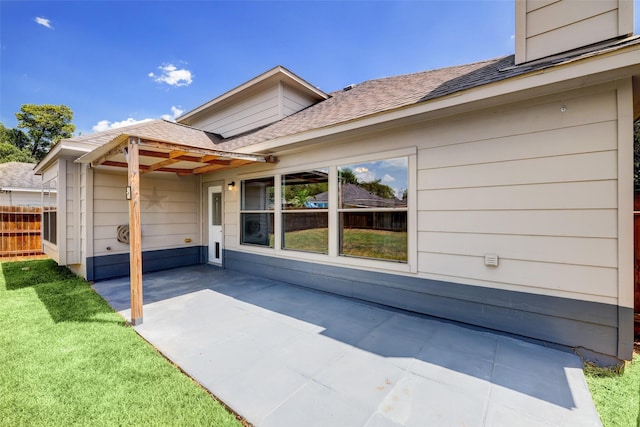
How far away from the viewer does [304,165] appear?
5.13 m

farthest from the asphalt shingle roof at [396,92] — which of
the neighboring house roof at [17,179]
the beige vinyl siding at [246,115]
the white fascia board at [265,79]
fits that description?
the neighboring house roof at [17,179]

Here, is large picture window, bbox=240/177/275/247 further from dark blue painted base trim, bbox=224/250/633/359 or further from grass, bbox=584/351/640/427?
grass, bbox=584/351/640/427

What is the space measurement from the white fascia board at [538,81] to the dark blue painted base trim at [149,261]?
5949 millimetres

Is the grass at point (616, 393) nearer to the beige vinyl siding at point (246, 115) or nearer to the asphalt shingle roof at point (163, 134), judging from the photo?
the asphalt shingle roof at point (163, 134)

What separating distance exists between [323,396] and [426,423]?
2.52 ft

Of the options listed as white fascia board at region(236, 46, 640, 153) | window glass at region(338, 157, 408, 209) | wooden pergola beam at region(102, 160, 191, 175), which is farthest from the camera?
wooden pergola beam at region(102, 160, 191, 175)

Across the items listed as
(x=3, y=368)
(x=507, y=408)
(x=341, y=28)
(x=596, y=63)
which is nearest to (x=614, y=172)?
(x=596, y=63)

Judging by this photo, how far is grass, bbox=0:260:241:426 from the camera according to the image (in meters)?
1.88

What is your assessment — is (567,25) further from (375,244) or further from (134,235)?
(134,235)

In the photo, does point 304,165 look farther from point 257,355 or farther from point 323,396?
point 323,396

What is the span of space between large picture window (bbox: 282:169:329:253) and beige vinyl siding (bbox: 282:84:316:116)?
98.4 inches

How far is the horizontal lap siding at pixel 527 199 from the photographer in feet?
Answer: 8.72

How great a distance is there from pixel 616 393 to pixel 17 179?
20196mm

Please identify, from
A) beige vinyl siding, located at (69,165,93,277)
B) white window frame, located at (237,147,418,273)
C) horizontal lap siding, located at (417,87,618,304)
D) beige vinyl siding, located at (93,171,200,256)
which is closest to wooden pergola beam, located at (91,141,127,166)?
beige vinyl siding, located at (69,165,93,277)
